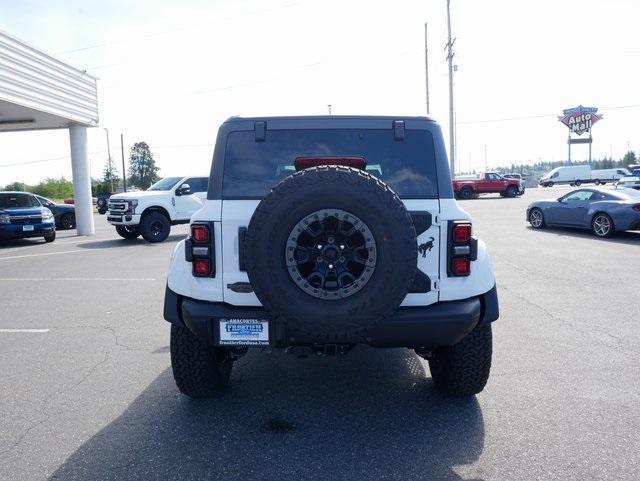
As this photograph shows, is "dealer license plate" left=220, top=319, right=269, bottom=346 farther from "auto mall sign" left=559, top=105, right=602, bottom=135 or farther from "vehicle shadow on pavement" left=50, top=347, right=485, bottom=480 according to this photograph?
"auto mall sign" left=559, top=105, right=602, bottom=135

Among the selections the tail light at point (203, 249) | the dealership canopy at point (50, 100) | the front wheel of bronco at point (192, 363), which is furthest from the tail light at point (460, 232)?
the dealership canopy at point (50, 100)

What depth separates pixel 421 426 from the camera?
3178 mm

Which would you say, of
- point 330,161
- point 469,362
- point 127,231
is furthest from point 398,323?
point 127,231

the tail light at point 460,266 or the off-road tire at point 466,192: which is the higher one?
the off-road tire at point 466,192

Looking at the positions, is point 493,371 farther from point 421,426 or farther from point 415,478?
point 415,478

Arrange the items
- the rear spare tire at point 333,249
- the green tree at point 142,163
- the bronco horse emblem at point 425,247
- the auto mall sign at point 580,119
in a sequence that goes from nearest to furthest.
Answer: the rear spare tire at point 333,249 < the bronco horse emblem at point 425,247 < the auto mall sign at point 580,119 < the green tree at point 142,163

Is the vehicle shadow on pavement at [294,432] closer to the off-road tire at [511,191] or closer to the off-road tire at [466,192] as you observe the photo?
the off-road tire at [466,192]

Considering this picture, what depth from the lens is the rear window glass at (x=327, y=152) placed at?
10.9 ft

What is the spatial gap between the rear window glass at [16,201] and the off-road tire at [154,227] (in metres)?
3.98

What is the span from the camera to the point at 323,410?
3.43 m

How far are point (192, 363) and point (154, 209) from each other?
477 inches

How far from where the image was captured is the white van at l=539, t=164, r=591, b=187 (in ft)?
170

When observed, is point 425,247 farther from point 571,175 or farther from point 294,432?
point 571,175

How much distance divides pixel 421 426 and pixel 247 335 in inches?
49.8
